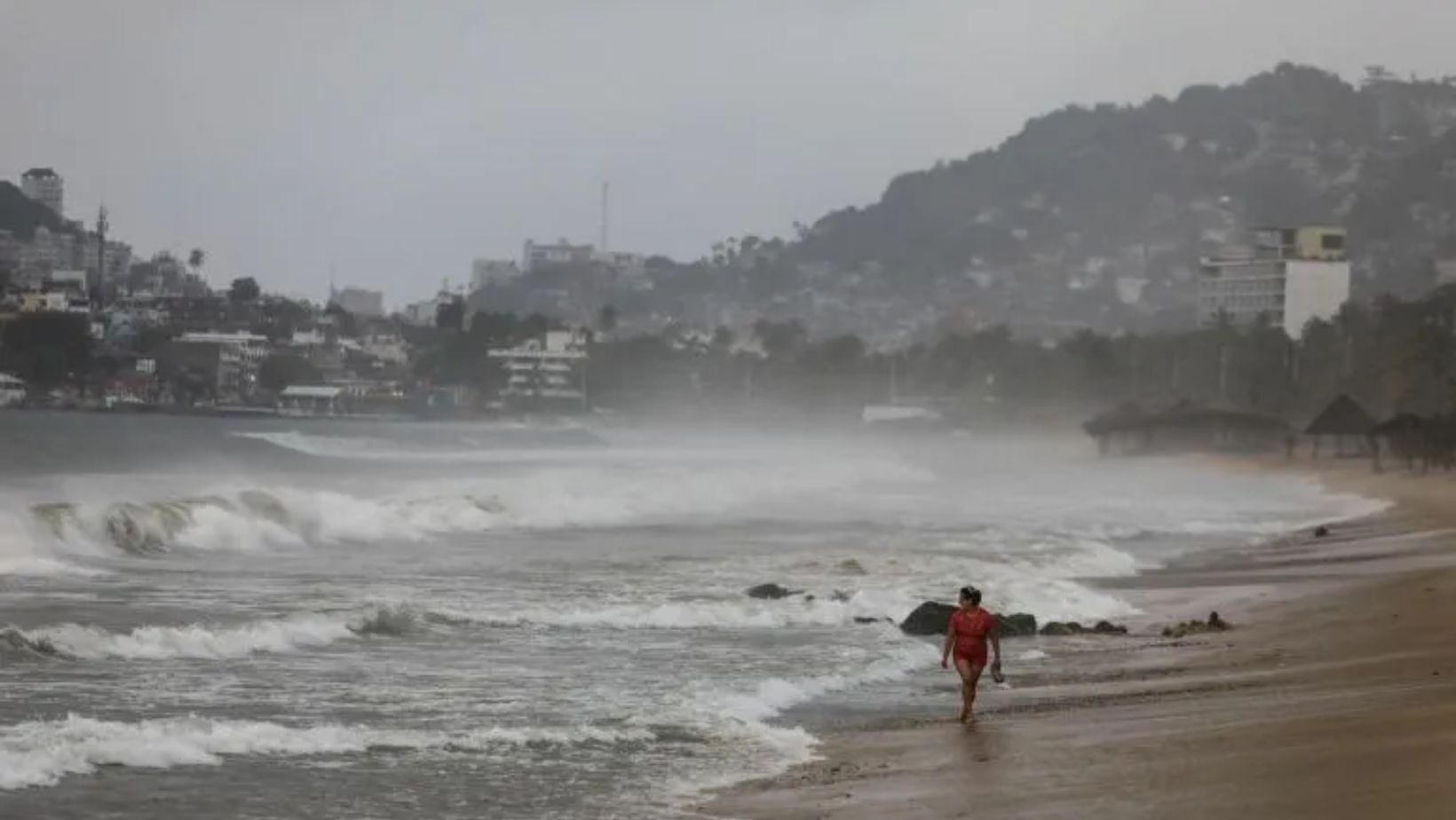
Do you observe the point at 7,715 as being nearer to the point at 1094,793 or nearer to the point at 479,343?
the point at 1094,793

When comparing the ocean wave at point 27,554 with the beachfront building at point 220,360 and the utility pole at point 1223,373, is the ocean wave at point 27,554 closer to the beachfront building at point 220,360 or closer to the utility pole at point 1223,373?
the beachfront building at point 220,360

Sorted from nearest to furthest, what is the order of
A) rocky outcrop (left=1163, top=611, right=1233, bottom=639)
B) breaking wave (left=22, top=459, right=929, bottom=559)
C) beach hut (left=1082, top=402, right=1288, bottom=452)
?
rocky outcrop (left=1163, top=611, right=1233, bottom=639)
breaking wave (left=22, top=459, right=929, bottom=559)
beach hut (left=1082, top=402, right=1288, bottom=452)

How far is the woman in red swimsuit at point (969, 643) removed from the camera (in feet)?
48.1

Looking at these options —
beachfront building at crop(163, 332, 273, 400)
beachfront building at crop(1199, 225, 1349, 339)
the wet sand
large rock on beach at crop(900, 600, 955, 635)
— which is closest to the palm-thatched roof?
the wet sand

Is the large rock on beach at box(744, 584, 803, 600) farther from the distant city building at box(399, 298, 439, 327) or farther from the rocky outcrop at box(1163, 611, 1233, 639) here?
the distant city building at box(399, 298, 439, 327)

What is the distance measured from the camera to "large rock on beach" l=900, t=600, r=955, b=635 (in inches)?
835

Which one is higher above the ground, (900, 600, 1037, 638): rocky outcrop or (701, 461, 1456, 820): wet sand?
(701, 461, 1456, 820): wet sand

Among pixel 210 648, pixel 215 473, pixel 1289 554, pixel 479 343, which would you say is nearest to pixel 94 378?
pixel 215 473

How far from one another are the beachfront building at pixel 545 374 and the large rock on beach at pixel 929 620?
145 meters

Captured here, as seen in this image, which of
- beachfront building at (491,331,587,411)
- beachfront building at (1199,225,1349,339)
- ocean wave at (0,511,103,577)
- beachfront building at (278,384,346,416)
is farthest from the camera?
beachfront building at (1199,225,1349,339)

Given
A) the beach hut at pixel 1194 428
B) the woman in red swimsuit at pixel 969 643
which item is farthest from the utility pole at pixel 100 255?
the woman in red swimsuit at pixel 969 643

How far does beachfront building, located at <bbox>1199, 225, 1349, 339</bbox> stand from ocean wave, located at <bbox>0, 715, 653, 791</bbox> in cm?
15493

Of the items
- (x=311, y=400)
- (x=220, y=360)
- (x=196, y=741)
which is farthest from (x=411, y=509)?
(x=311, y=400)

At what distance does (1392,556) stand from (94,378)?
90.2 metres
